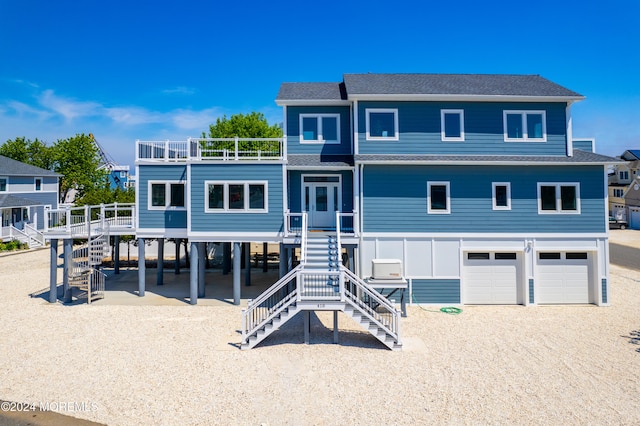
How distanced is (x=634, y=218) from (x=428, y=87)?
4375 cm

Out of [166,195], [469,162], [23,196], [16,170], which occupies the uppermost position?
[16,170]

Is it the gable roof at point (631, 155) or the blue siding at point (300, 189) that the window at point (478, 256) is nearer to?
the blue siding at point (300, 189)

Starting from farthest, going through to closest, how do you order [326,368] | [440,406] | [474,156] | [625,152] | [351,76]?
[625,152] < [351,76] < [474,156] < [326,368] < [440,406]

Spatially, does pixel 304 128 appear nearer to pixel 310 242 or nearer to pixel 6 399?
pixel 310 242

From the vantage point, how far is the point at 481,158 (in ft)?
52.3

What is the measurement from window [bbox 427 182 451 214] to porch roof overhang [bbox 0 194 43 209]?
35369 mm

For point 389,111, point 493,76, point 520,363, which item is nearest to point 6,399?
point 520,363

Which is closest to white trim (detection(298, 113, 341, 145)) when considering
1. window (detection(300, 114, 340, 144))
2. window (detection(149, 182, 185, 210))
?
window (detection(300, 114, 340, 144))

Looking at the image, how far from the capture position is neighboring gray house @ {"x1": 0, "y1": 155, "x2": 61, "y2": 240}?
33.8 metres

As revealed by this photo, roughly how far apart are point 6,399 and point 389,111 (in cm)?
1537

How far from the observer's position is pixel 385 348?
1134cm

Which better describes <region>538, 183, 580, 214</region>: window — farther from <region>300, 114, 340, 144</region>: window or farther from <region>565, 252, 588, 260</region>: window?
<region>300, 114, 340, 144</region>: window

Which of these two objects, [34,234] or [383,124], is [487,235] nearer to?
[383,124]

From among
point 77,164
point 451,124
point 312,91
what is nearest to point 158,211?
point 312,91
